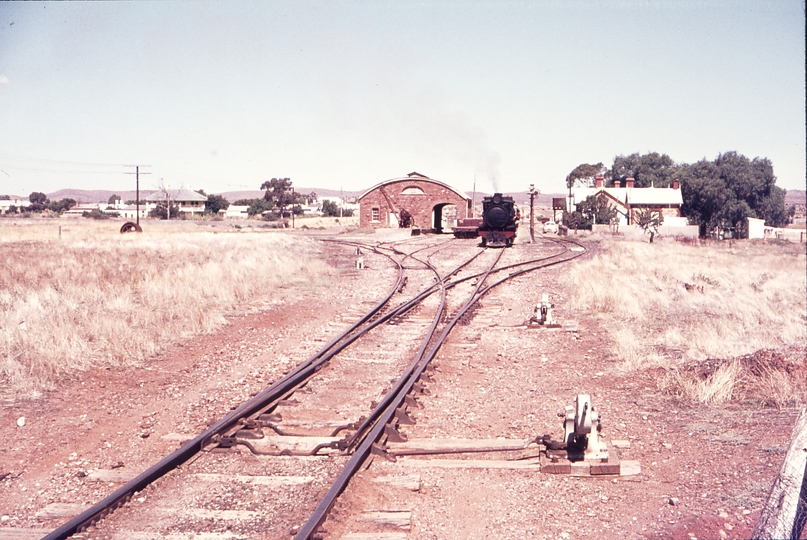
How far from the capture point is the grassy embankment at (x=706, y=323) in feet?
26.2

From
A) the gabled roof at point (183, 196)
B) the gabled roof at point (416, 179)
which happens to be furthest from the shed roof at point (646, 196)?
the gabled roof at point (183, 196)

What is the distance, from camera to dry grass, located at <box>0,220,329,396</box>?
8945 millimetres

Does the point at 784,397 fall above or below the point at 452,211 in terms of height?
below

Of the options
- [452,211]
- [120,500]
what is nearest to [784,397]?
[120,500]

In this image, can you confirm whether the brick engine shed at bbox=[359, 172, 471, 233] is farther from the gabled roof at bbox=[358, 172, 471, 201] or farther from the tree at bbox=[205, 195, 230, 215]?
the tree at bbox=[205, 195, 230, 215]

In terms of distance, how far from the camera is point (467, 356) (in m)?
9.77

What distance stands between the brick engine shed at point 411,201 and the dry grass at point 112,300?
31.2 metres

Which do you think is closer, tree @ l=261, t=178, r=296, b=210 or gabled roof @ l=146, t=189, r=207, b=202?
tree @ l=261, t=178, r=296, b=210

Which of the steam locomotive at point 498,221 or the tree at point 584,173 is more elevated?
the tree at point 584,173

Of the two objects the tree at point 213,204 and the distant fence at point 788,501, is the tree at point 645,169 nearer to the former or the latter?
the tree at point 213,204

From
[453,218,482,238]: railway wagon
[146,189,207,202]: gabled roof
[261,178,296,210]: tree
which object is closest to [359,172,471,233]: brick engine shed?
[453,218,482,238]: railway wagon

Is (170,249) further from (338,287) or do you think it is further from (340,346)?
(340,346)

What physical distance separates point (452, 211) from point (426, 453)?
97.9 m

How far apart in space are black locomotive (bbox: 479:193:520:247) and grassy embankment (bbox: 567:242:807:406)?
330 inches
